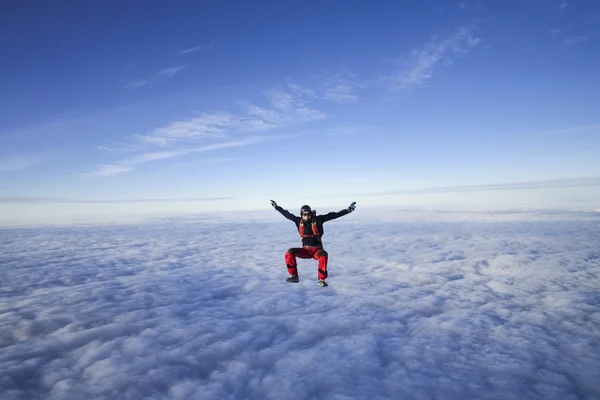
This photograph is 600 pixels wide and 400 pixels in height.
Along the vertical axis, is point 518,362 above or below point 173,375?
below

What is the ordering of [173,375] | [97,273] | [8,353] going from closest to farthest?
[173,375], [8,353], [97,273]

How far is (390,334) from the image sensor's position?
5672mm

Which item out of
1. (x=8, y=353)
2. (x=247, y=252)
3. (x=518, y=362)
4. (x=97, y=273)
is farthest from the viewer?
(x=247, y=252)

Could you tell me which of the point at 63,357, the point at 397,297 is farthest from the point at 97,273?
the point at 397,297

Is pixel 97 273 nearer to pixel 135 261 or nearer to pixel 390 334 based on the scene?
pixel 135 261

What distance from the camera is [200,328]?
5.92 meters

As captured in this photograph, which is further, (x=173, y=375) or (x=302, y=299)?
(x=302, y=299)

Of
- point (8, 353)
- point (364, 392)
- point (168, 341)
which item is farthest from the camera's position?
point (168, 341)

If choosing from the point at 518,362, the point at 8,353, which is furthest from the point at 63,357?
the point at 518,362

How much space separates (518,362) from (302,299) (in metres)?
4.79

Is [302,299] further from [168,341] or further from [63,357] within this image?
[63,357]

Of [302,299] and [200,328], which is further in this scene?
[302,299]

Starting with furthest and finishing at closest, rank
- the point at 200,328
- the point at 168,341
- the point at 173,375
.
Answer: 1. the point at 200,328
2. the point at 168,341
3. the point at 173,375

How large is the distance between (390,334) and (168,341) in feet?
14.4
